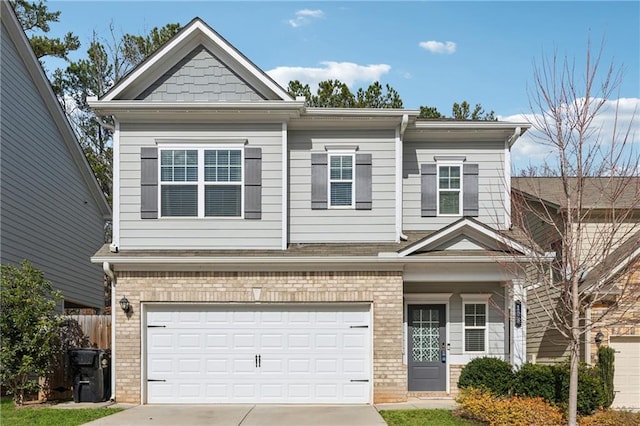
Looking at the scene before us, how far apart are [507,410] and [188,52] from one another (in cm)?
1004

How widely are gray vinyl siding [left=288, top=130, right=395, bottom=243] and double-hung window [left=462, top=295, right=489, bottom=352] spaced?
7.93 feet

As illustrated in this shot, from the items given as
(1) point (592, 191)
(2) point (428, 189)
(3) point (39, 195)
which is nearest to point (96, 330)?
(3) point (39, 195)

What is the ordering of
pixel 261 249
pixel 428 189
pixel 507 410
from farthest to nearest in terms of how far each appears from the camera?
pixel 428 189
pixel 261 249
pixel 507 410

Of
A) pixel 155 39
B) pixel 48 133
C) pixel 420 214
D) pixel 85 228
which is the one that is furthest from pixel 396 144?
pixel 155 39

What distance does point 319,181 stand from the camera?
16.1 metres

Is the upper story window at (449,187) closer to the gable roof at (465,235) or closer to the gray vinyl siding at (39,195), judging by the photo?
the gable roof at (465,235)

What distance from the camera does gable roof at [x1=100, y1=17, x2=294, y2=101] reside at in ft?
51.0

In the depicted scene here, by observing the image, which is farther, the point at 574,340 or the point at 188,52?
the point at 188,52

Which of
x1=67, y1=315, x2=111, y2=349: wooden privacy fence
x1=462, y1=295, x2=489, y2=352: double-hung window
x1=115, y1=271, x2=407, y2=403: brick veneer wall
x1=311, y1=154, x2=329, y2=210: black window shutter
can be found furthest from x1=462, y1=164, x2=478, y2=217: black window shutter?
x1=67, y1=315, x2=111, y2=349: wooden privacy fence

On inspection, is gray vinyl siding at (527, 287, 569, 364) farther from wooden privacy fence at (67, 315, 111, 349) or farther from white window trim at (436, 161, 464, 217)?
wooden privacy fence at (67, 315, 111, 349)

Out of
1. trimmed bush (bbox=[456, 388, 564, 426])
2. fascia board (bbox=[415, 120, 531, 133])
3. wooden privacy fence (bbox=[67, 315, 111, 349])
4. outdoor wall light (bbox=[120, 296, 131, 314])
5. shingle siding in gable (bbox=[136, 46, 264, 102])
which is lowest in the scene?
trimmed bush (bbox=[456, 388, 564, 426])

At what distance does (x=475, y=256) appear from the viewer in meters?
15.2

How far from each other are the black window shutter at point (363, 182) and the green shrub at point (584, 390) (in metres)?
5.38

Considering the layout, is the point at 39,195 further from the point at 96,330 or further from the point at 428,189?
the point at 428,189
